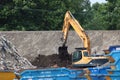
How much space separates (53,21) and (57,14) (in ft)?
2.84

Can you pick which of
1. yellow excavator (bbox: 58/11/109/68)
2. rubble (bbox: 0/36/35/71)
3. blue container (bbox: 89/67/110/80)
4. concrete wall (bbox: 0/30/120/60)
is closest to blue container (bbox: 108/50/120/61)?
blue container (bbox: 89/67/110/80)

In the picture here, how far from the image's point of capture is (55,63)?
89.0ft

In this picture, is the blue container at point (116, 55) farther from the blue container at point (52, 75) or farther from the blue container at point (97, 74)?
the blue container at point (52, 75)

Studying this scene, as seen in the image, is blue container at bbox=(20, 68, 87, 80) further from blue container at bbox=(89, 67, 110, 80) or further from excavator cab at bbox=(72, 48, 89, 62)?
excavator cab at bbox=(72, 48, 89, 62)

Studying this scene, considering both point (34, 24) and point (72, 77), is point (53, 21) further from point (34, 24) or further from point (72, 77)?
point (72, 77)

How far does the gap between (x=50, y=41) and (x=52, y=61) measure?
378 cm

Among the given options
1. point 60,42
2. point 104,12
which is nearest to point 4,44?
point 60,42

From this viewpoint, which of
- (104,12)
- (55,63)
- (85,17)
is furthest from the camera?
(85,17)

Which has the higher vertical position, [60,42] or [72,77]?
[72,77]

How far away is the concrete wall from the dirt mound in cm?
170

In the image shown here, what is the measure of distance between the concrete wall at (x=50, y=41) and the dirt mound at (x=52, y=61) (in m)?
1.70

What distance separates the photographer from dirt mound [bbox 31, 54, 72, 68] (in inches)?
1060

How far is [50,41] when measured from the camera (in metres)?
31.5

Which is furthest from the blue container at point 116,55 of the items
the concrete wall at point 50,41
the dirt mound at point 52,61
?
the concrete wall at point 50,41
